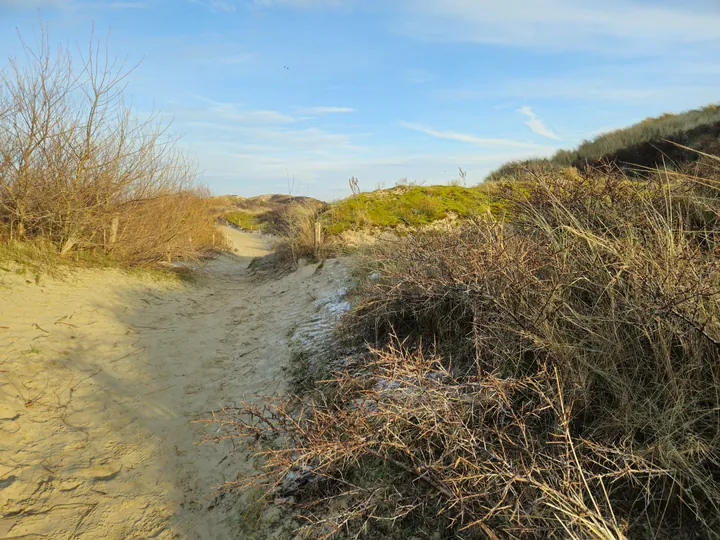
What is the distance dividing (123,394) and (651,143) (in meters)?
15.1

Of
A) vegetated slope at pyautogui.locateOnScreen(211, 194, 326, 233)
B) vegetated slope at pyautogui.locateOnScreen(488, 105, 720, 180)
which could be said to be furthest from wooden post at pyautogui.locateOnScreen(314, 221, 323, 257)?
vegetated slope at pyautogui.locateOnScreen(488, 105, 720, 180)

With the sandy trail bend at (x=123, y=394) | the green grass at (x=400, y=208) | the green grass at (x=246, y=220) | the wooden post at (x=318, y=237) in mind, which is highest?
the green grass at (x=246, y=220)

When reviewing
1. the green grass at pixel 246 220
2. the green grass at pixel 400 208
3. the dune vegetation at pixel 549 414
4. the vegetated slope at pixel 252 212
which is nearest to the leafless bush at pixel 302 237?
the green grass at pixel 400 208

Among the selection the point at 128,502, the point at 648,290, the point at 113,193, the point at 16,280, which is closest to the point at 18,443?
the point at 128,502

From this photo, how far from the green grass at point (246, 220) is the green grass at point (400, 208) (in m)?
16.8

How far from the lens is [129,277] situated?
27.4 feet

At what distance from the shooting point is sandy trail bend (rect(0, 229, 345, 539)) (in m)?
2.89

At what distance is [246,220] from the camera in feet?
98.6

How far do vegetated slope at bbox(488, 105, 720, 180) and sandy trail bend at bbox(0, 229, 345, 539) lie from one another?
777 cm

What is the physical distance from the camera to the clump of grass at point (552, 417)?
69.4 inches

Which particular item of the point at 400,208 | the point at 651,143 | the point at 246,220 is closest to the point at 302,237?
the point at 400,208

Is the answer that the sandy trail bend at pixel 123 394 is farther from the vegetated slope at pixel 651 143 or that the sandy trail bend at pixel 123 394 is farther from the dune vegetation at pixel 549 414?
the vegetated slope at pixel 651 143

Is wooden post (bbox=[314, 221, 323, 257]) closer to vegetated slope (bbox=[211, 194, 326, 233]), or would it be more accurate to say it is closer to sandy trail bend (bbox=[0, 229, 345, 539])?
sandy trail bend (bbox=[0, 229, 345, 539])

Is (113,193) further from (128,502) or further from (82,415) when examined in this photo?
(128,502)
